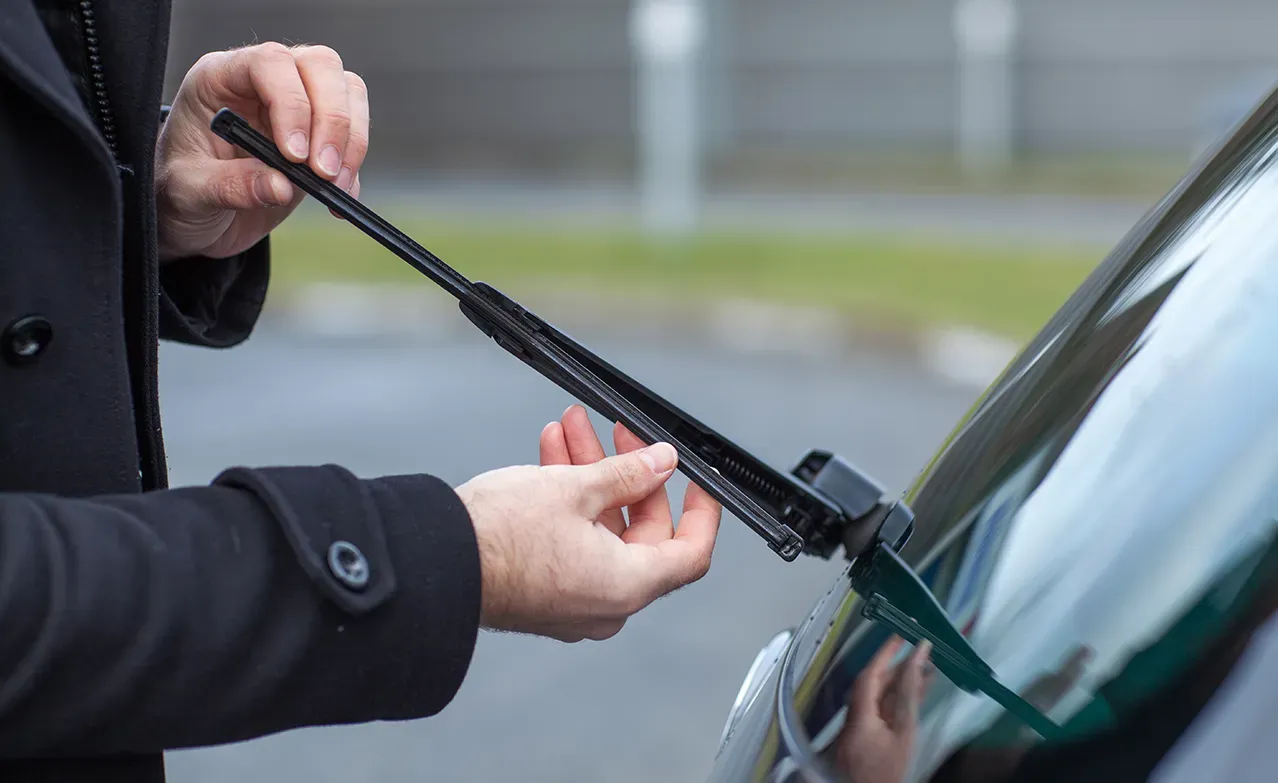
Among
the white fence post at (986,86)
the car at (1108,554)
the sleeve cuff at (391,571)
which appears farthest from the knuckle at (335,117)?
the white fence post at (986,86)

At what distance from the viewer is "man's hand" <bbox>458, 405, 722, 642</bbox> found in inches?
43.3

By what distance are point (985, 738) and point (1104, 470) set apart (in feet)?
0.83

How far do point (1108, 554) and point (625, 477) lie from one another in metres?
0.37

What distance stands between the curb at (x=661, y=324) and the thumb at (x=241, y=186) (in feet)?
25.1

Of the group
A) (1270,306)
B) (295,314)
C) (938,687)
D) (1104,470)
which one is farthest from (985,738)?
(295,314)

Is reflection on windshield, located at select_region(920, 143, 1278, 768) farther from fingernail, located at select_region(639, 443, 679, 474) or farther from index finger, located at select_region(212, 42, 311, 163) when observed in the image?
index finger, located at select_region(212, 42, 311, 163)

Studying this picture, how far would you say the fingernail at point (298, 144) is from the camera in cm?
138

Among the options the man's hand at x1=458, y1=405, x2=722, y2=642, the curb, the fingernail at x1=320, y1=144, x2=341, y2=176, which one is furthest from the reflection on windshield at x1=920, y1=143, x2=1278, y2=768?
the curb

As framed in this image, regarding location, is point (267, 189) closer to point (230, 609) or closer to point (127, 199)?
point (127, 199)

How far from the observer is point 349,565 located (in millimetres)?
1020

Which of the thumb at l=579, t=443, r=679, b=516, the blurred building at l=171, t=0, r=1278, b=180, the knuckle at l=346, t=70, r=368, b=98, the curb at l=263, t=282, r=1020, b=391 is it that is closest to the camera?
the thumb at l=579, t=443, r=679, b=516

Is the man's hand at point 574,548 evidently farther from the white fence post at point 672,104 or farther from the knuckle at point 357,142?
the white fence post at point 672,104

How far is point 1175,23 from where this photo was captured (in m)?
22.5

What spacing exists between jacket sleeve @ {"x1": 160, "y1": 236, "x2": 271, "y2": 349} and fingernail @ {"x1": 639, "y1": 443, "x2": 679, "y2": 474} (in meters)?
0.68
